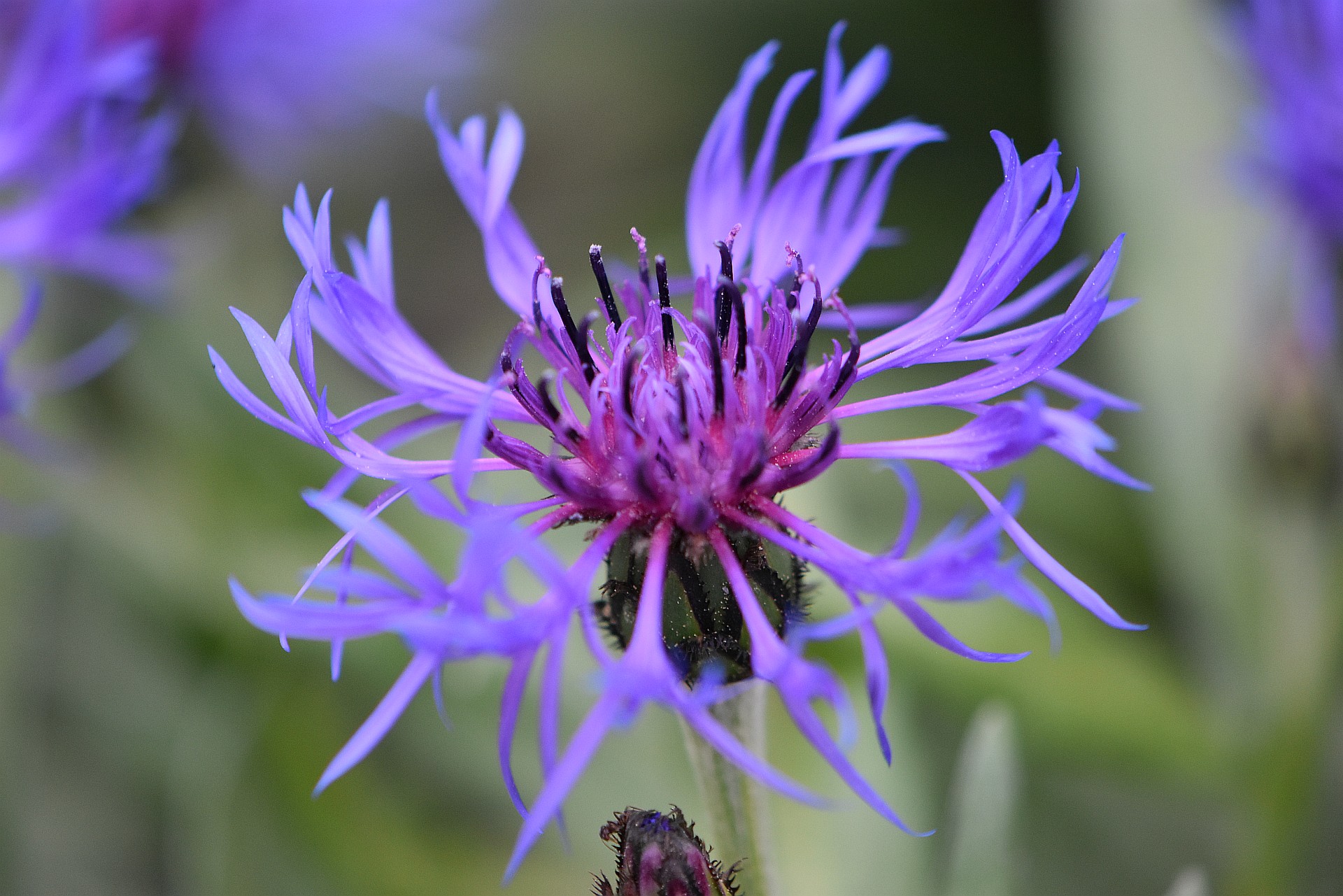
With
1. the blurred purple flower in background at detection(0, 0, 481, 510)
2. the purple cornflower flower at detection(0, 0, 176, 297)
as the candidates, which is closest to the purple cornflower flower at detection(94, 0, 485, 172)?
the blurred purple flower in background at detection(0, 0, 481, 510)

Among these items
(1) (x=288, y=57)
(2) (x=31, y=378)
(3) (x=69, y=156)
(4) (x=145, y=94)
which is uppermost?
Answer: (1) (x=288, y=57)

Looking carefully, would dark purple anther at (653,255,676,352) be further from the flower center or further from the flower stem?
the flower stem

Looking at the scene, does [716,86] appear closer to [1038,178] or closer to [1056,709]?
[1056,709]

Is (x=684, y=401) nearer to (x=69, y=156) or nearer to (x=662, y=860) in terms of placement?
(x=662, y=860)

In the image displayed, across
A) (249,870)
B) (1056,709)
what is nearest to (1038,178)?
(1056,709)

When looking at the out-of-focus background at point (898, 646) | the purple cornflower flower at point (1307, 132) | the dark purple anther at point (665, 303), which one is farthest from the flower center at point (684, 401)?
the purple cornflower flower at point (1307, 132)

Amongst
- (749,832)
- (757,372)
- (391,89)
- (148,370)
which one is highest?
(391,89)

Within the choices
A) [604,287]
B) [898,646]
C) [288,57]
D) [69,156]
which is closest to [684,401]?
[604,287]
